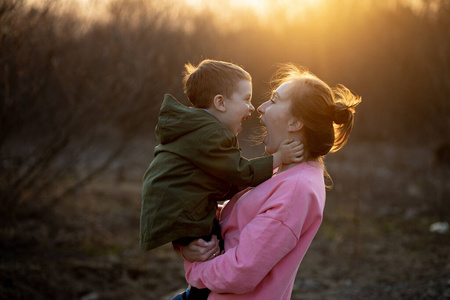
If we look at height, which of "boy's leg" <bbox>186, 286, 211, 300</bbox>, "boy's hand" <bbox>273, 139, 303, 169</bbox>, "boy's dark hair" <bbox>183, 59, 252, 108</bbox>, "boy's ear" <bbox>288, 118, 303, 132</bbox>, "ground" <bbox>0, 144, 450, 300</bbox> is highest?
"boy's dark hair" <bbox>183, 59, 252, 108</bbox>

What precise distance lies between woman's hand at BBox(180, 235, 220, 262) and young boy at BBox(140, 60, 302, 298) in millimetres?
32

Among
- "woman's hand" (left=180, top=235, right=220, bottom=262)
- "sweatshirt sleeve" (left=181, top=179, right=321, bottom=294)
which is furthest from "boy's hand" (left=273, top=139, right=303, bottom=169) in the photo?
"woman's hand" (left=180, top=235, right=220, bottom=262)

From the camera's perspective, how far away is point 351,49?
30.3ft

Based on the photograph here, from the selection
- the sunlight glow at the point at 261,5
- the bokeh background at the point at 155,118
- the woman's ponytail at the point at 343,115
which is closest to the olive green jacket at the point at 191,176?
the woman's ponytail at the point at 343,115

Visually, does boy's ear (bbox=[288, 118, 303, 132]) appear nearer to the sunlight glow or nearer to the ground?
the ground

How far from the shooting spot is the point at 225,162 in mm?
1981

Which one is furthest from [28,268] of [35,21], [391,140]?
[391,140]

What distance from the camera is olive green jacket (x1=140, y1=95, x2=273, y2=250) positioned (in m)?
1.96

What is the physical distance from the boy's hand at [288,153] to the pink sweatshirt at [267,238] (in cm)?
4

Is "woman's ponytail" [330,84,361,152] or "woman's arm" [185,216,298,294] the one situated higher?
"woman's ponytail" [330,84,361,152]

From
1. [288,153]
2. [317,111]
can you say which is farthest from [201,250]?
[317,111]

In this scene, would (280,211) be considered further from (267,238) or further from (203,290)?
(203,290)

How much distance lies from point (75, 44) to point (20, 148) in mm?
1680

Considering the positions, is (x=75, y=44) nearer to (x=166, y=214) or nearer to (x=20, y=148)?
(x=20, y=148)
